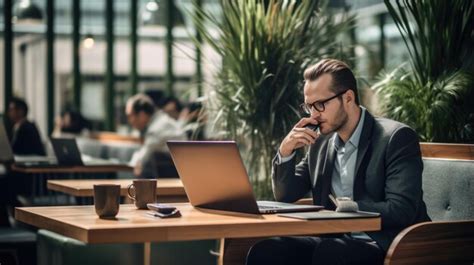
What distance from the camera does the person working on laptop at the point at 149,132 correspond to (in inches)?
300

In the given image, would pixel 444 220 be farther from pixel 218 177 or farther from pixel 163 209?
pixel 163 209

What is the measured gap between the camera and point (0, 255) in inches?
173

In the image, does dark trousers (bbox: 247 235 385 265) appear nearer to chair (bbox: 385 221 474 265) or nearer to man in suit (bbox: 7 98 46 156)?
chair (bbox: 385 221 474 265)

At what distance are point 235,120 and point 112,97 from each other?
733 cm

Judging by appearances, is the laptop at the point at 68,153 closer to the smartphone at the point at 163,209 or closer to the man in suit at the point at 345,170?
the man in suit at the point at 345,170

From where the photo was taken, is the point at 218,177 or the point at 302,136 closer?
the point at 218,177

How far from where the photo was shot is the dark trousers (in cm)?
325

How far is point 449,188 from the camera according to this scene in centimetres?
384

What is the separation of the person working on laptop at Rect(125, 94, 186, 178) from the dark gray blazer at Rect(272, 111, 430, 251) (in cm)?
386

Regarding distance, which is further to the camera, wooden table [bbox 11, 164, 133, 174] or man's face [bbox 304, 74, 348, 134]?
wooden table [bbox 11, 164, 133, 174]

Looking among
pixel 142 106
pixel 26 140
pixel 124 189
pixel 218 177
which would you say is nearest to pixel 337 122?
pixel 218 177

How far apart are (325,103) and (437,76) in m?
1.45

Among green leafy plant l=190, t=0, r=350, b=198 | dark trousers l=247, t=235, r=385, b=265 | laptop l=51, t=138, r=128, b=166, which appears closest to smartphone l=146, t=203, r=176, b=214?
dark trousers l=247, t=235, r=385, b=265

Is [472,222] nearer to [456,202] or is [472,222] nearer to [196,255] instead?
[456,202]
